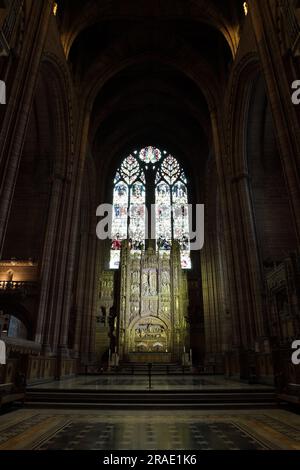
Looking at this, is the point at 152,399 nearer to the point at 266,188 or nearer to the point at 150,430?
the point at 150,430

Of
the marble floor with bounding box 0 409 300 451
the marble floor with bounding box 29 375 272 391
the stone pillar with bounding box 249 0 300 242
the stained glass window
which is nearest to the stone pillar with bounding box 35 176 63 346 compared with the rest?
the marble floor with bounding box 29 375 272 391

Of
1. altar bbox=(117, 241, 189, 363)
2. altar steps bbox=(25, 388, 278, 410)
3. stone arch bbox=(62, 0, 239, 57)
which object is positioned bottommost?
altar steps bbox=(25, 388, 278, 410)

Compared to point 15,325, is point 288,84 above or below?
above

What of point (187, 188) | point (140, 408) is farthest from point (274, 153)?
point (140, 408)

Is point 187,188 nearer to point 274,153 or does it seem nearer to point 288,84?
point 274,153

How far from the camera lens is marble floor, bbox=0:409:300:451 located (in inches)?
133

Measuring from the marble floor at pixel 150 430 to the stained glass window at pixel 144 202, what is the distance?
16561 millimetres

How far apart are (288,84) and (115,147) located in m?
18.1

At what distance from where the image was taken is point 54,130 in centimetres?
1538

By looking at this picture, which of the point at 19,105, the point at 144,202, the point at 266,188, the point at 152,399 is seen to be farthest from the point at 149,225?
the point at 152,399

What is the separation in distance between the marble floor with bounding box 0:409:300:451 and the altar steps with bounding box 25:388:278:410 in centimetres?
55

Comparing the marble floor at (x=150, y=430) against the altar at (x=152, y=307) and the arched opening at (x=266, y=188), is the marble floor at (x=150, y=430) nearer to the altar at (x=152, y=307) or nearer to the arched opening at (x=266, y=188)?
Answer: the arched opening at (x=266, y=188)

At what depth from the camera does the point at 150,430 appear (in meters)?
4.10

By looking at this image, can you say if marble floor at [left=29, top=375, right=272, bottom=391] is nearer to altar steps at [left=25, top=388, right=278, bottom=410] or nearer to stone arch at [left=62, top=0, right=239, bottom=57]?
altar steps at [left=25, top=388, right=278, bottom=410]
